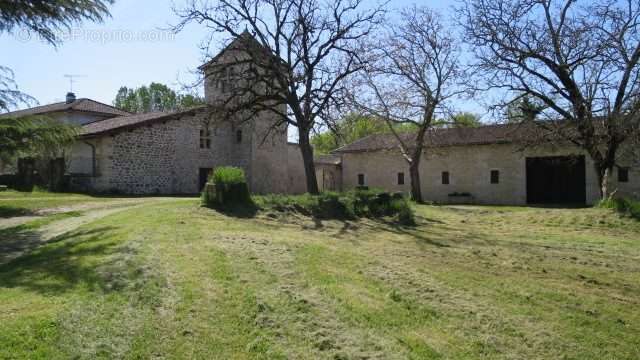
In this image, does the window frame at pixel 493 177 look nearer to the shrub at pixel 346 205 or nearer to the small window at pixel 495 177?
the small window at pixel 495 177

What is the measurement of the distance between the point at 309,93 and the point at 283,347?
16.9m

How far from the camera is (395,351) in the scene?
5344 mm

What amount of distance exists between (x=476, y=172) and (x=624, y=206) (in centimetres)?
1447

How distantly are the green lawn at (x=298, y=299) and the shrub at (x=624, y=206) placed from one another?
27.1 ft

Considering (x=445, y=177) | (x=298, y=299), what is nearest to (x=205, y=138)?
(x=445, y=177)

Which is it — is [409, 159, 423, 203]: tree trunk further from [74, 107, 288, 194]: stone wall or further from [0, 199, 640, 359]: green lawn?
[0, 199, 640, 359]: green lawn

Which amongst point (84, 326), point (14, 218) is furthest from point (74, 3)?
point (84, 326)

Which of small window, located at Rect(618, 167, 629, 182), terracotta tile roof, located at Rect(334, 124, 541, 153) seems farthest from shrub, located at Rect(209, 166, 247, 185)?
small window, located at Rect(618, 167, 629, 182)

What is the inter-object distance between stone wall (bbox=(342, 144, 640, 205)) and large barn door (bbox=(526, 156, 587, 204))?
78 cm

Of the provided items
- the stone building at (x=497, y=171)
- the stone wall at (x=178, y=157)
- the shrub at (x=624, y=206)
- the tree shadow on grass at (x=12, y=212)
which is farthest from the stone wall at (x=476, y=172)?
the tree shadow on grass at (x=12, y=212)

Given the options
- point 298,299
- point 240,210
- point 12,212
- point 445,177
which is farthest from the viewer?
point 445,177

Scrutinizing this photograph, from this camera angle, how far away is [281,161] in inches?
1430

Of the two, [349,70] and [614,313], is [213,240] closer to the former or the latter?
[614,313]

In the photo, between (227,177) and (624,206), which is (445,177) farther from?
(227,177)
